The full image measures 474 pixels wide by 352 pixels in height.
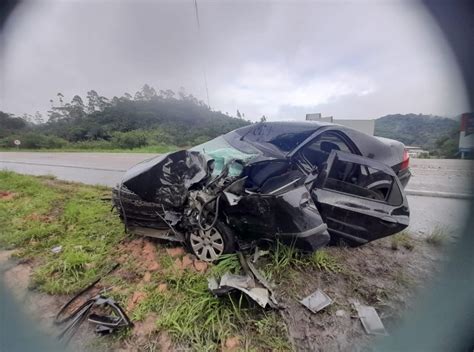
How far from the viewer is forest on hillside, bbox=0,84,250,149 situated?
3.42m

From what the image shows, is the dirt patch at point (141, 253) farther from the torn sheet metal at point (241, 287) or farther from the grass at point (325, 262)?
the grass at point (325, 262)

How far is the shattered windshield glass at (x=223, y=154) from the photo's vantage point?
216 centimetres

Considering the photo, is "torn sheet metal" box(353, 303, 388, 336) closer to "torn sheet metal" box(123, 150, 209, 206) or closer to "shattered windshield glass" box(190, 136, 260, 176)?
"shattered windshield glass" box(190, 136, 260, 176)

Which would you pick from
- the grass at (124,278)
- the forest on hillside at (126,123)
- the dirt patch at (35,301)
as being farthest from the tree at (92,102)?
the dirt patch at (35,301)

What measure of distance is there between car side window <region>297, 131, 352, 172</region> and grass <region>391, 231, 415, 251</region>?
1.17 meters

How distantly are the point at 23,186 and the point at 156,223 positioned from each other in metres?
4.51

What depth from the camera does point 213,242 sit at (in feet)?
6.65

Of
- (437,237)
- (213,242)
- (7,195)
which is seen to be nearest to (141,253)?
(213,242)

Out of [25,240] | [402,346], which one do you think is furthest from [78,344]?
[402,346]

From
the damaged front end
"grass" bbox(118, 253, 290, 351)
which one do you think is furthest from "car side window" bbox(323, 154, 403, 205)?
"grass" bbox(118, 253, 290, 351)

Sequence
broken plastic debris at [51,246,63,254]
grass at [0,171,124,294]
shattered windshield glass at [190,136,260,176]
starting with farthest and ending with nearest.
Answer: broken plastic debris at [51,246,63,254] → shattered windshield glass at [190,136,260,176] → grass at [0,171,124,294]

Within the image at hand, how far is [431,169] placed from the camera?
2.93m

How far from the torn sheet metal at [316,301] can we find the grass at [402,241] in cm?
123

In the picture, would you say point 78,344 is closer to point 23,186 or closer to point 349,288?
point 349,288
